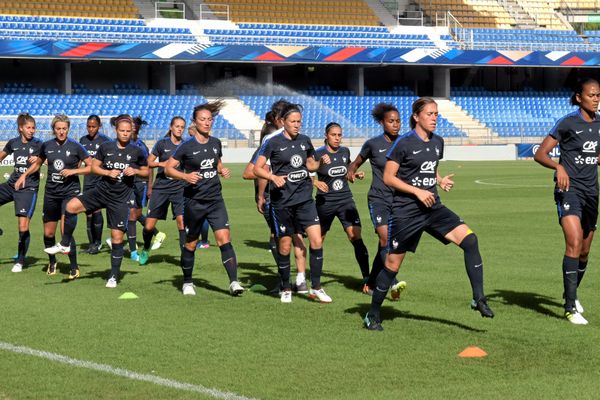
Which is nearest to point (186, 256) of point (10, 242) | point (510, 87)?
point (10, 242)

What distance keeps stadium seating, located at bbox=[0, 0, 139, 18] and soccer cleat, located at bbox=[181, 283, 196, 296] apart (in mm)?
42781

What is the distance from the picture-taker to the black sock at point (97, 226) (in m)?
16.3

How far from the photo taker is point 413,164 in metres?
9.52

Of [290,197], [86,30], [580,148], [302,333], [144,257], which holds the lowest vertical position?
[144,257]

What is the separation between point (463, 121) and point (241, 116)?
12433 millimetres

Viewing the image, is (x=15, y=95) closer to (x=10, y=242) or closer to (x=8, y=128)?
(x=8, y=128)

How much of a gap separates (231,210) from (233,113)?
30.1 metres

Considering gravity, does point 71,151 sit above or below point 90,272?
above

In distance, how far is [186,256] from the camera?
39.3 ft

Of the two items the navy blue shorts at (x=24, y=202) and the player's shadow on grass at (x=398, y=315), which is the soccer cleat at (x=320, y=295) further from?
the navy blue shorts at (x=24, y=202)

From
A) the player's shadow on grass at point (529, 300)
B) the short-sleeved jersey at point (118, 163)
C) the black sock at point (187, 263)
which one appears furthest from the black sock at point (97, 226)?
the player's shadow on grass at point (529, 300)

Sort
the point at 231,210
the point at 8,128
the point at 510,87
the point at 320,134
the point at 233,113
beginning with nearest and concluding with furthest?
the point at 231,210 → the point at 8,128 → the point at 320,134 → the point at 233,113 → the point at 510,87

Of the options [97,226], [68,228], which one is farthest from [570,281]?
[97,226]

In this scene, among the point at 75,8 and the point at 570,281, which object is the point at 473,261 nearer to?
the point at 570,281
